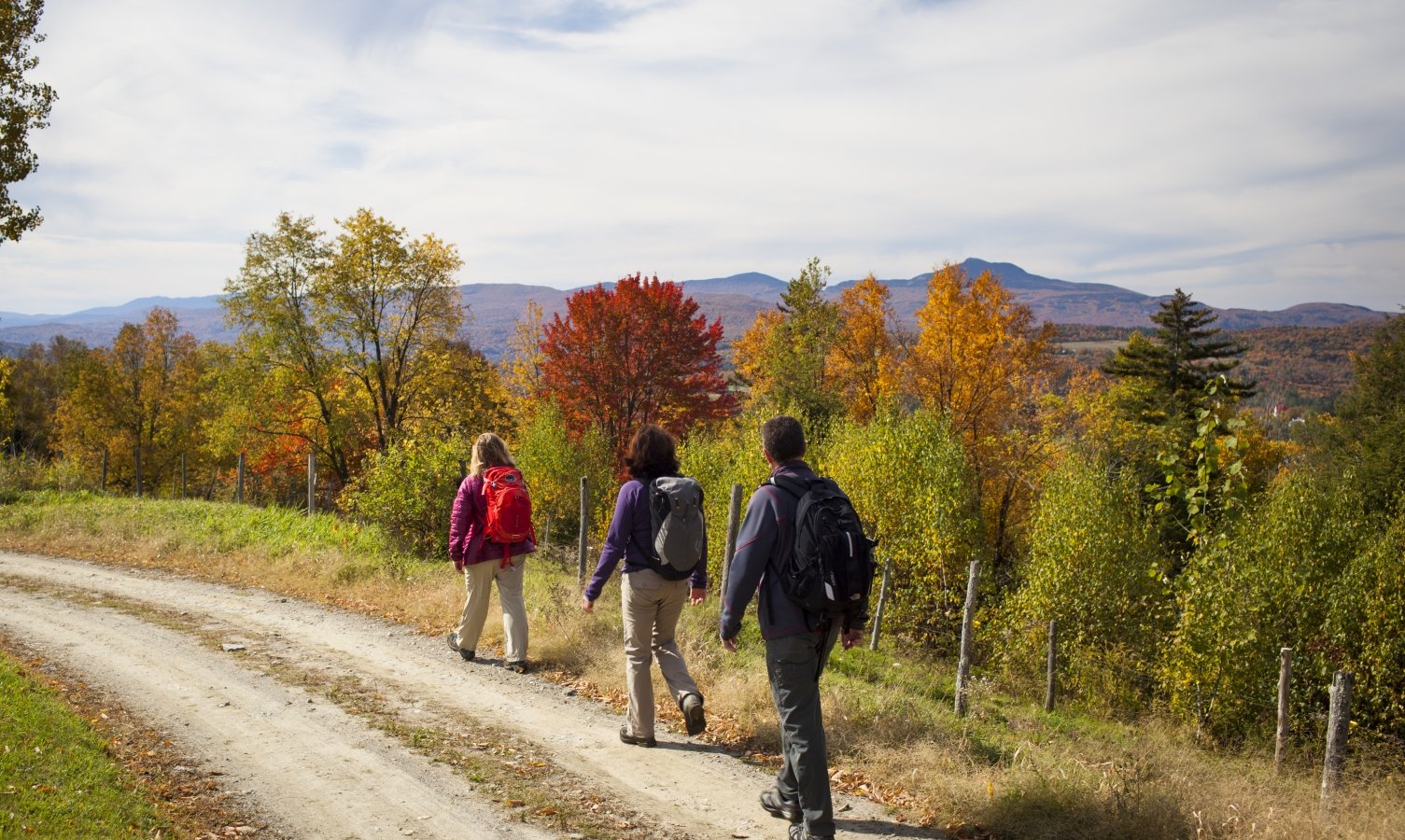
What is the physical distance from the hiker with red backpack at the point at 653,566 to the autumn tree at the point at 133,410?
47342 mm

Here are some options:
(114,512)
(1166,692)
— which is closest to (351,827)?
(114,512)

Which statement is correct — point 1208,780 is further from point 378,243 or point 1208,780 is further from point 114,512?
point 378,243

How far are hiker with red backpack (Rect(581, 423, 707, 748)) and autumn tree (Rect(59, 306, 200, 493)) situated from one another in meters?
47.3

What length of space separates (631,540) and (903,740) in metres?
2.44

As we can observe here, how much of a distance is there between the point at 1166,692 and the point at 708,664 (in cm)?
1676

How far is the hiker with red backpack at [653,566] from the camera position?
5977mm

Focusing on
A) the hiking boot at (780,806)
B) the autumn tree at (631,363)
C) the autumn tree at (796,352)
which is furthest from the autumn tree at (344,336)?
the hiking boot at (780,806)

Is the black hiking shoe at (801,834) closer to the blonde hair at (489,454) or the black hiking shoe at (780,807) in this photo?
the black hiking shoe at (780,807)

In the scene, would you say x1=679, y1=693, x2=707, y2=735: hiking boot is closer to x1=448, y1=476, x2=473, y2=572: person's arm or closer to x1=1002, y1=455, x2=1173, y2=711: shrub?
x1=448, y1=476, x2=473, y2=572: person's arm

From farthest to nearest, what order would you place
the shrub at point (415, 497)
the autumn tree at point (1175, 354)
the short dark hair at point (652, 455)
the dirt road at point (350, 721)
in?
the autumn tree at point (1175, 354), the shrub at point (415, 497), the short dark hair at point (652, 455), the dirt road at point (350, 721)

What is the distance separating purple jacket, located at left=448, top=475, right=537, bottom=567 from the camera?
8.16 m

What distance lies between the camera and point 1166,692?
19.8 m

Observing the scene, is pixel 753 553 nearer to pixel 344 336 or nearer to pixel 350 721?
pixel 350 721

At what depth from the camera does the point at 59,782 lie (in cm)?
484
